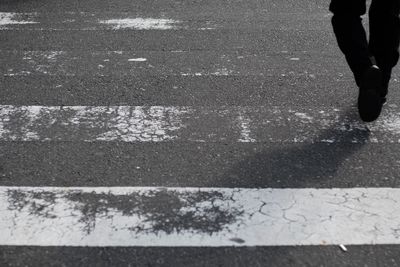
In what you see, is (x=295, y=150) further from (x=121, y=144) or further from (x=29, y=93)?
(x=29, y=93)

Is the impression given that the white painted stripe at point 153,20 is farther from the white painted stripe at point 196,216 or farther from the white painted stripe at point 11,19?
the white painted stripe at point 196,216

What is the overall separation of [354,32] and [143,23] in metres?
2.90

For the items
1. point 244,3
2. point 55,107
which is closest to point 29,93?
point 55,107

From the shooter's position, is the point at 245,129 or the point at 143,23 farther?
the point at 143,23

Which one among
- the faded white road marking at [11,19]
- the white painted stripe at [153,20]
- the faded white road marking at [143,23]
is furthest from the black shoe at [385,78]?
the faded white road marking at [11,19]

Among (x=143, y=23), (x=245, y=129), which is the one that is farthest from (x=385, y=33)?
(x=143, y=23)

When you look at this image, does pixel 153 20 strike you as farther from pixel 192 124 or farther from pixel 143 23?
pixel 192 124

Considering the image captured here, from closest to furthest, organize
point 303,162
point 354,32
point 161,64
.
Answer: point 303,162 < point 354,32 < point 161,64

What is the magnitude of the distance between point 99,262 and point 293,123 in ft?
6.16

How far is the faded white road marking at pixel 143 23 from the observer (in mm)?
6211

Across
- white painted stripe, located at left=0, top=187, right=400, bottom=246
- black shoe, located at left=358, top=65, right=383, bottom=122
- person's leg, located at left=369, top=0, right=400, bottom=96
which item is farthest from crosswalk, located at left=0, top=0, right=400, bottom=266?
person's leg, located at left=369, top=0, right=400, bottom=96

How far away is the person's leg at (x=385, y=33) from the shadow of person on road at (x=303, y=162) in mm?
476

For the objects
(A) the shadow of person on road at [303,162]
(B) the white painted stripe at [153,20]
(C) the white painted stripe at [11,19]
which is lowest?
(C) the white painted stripe at [11,19]

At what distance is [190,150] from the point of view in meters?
3.68
